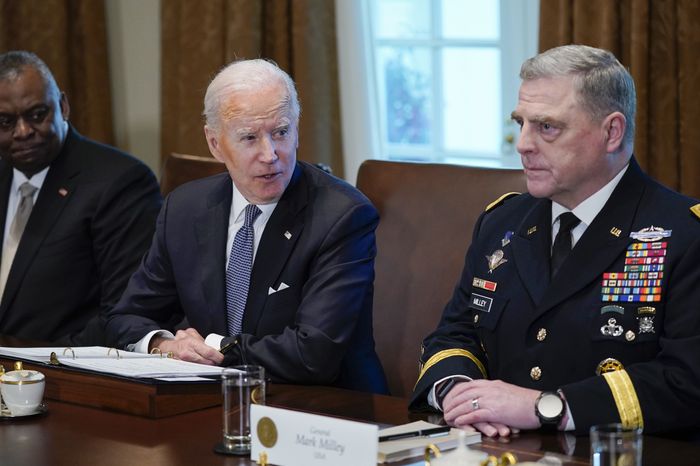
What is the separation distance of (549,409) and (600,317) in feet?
0.97

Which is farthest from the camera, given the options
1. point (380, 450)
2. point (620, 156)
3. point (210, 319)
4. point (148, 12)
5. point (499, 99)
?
point (148, 12)

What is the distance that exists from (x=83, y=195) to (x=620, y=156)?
188 centimetres

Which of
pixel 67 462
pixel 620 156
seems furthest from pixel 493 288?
pixel 67 462

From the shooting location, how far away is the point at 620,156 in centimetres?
254

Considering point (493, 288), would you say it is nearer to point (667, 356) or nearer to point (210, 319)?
point (667, 356)

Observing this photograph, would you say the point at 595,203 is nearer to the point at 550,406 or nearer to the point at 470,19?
the point at 550,406

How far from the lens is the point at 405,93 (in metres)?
4.93

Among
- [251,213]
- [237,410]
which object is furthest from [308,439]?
[251,213]

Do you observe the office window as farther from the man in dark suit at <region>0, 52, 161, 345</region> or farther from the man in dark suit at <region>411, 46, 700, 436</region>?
the man in dark suit at <region>411, 46, 700, 436</region>

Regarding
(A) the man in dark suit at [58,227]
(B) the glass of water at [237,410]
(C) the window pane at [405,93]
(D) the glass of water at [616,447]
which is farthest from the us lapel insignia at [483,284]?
(C) the window pane at [405,93]

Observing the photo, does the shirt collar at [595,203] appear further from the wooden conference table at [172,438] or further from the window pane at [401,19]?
the window pane at [401,19]

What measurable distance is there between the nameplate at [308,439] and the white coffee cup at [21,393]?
0.58 meters

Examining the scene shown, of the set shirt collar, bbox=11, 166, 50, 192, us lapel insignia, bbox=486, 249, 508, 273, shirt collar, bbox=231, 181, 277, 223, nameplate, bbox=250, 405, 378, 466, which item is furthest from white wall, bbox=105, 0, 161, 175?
nameplate, bbox=250, 405, 378, 466

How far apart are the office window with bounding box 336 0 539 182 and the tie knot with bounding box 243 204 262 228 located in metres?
1.81
